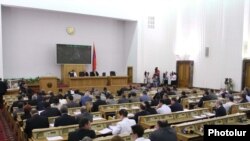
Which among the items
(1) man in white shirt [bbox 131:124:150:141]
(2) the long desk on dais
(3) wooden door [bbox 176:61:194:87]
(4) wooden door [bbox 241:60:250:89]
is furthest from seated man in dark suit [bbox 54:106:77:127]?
(3) wooden door [bbox 176:61:194:87]

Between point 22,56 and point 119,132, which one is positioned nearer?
point 119,132

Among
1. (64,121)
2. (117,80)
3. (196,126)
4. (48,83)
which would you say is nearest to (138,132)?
(196,126)

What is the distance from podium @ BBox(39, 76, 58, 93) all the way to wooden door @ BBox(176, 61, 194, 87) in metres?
9.26

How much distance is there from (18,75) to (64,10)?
4.88 metres

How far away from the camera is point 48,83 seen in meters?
13.9

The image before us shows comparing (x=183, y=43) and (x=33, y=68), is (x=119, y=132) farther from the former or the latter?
(x=183, y=43)

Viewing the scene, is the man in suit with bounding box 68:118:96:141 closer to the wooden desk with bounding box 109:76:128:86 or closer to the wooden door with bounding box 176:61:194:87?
the wooden desk with bounding box 109:76:128:86

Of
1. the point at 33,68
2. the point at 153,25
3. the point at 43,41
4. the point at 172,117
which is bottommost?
the point at 172,117

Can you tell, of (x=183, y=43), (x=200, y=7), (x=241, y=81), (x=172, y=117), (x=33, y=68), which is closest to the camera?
(x=172, y=117)

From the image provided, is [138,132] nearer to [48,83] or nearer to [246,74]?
[48,83]

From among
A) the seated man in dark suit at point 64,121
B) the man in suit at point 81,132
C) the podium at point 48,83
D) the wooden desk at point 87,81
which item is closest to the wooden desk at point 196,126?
the man in suit at point 81,132

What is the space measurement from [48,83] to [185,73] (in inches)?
383

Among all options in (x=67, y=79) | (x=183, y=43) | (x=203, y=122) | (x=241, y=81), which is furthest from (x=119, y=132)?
(x=183, y=43)

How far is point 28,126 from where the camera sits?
208 inches
